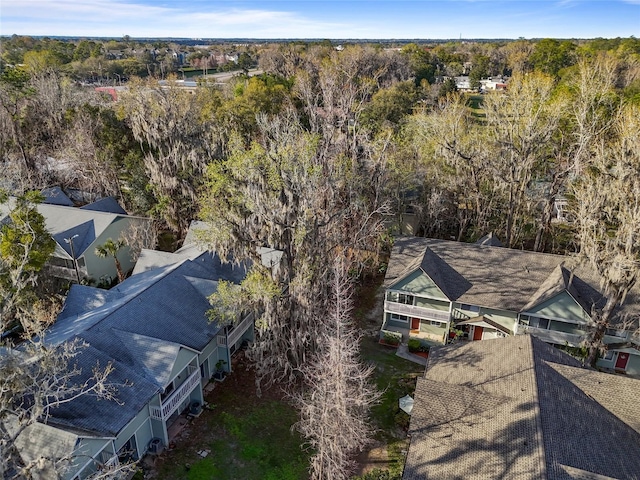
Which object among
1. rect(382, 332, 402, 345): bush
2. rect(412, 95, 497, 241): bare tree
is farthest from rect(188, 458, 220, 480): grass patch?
rect(412, 95, 497, 241): bare tree

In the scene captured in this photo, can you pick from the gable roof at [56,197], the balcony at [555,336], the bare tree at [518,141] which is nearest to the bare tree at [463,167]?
the bare tree at [518,141]

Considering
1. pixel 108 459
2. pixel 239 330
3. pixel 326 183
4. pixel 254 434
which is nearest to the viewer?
pixel 108 459

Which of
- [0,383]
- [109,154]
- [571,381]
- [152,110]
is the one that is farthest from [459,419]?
[109,154]

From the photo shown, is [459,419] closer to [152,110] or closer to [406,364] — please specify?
[406,364]

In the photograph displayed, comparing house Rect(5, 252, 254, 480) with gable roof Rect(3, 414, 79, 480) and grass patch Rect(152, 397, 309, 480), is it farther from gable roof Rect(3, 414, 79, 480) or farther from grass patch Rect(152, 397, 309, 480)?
grass patch Rect(152, 397, 309, 480)

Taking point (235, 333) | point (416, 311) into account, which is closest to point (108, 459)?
point (235, 333)

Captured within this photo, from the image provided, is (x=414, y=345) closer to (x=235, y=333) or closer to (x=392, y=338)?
(x=392, y=338)

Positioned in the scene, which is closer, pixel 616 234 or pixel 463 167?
pixel 616 234
